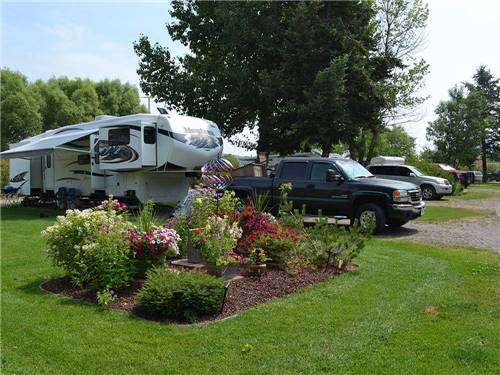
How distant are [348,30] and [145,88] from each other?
10192 mm

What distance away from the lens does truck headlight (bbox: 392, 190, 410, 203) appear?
12250 millimetres

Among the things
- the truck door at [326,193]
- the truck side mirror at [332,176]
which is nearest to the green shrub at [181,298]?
the truck door at [326,193]

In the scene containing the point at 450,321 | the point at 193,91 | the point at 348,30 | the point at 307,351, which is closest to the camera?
the point at 307,351

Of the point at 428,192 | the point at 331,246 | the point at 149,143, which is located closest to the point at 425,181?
the point at 428,192

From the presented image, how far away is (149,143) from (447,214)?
1028 cm

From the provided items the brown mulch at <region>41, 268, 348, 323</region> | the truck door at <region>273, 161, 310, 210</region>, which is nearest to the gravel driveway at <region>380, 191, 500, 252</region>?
the truck door at <region>273, 161, 310, 210</region>

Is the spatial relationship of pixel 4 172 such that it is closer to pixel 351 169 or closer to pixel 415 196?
pixel 351 169

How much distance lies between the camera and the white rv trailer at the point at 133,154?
1584cm

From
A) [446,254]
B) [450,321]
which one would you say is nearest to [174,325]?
[450,321]

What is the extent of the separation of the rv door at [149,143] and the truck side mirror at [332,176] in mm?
5925

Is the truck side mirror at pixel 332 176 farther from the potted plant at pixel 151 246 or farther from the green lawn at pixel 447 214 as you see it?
the potted plant at pixel 151 246

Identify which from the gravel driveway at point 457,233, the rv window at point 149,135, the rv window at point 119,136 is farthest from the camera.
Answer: the rv window at point 119,136

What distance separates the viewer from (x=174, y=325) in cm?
502

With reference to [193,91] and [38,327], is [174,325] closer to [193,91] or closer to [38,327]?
[38,327]
